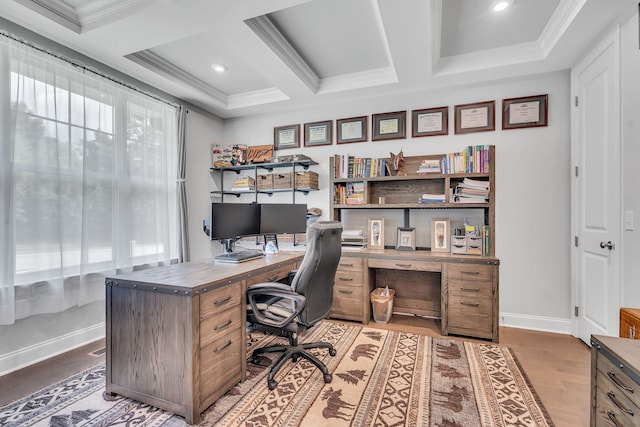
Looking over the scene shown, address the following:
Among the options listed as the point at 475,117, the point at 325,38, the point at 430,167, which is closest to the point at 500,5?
the point at 475,117

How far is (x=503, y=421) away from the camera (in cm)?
158

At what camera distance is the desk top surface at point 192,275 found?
1.60 m

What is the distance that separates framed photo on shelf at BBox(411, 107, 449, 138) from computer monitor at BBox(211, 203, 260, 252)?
1959 millimetres

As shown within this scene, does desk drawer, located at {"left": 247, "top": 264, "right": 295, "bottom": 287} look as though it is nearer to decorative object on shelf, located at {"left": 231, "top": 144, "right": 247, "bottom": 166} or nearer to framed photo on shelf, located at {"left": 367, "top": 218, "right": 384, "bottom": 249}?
framed photo on shelf, located at {"left": 367, "top": 218, "right": 384, "bottom": 249}

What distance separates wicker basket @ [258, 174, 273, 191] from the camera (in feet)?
12.2

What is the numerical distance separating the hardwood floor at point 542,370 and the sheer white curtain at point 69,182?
42 cm

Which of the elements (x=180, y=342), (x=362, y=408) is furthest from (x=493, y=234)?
(x=180, y=342)

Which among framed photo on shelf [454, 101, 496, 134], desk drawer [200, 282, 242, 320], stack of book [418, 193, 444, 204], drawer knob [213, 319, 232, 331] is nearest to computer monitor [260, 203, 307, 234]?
desk drawer [200, 282, 242, 320]

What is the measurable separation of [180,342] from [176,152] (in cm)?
246

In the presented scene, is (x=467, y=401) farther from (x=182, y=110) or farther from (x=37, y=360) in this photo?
(x=182, y=110)

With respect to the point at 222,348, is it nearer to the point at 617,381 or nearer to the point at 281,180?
the point at 617,381

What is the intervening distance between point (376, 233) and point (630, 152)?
2.10 m

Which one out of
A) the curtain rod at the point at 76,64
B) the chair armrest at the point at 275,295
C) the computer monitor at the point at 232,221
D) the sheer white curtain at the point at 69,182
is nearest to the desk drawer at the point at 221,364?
the chair armrest at the point at 275,295

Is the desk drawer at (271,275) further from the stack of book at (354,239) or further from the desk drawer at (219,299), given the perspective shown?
the stack of book at (354,239)
